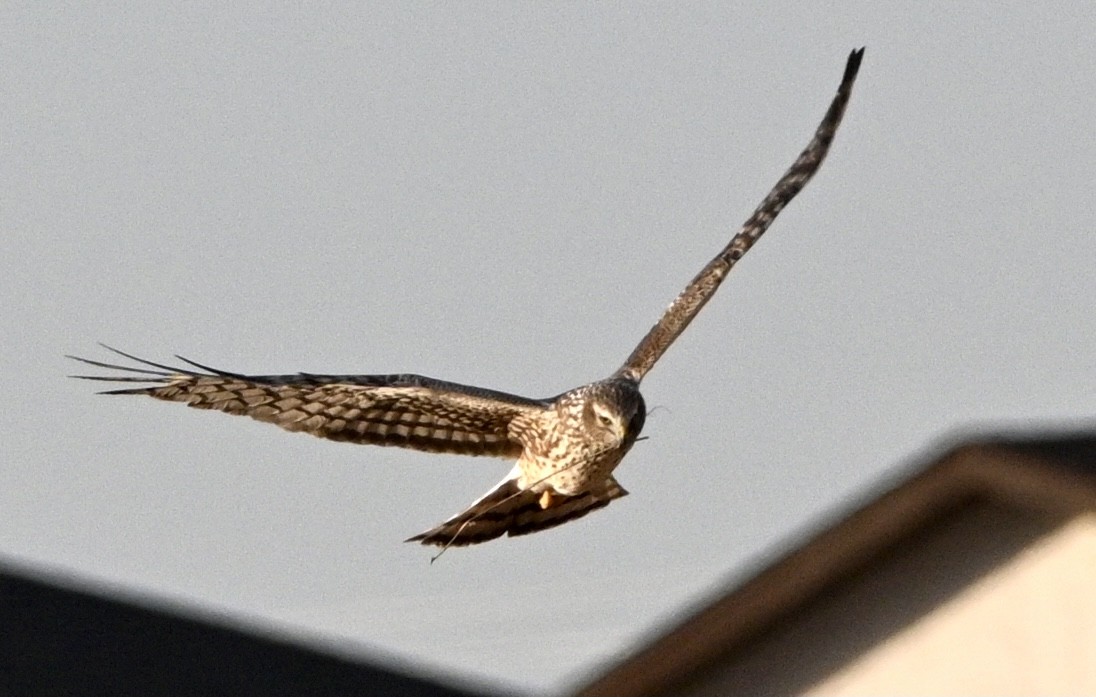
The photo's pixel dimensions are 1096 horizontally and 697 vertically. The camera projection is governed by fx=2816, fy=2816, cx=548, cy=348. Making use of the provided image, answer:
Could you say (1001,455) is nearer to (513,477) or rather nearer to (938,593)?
(938,593)

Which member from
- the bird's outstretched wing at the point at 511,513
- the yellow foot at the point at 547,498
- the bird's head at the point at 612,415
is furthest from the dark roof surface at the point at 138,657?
the bird's head at the point at 612,415

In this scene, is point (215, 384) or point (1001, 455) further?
point (1001, 455)

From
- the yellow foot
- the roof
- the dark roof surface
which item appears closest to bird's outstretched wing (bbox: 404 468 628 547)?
the yellow foot

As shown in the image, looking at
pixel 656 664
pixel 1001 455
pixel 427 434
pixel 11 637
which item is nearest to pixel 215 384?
pixel 427 434

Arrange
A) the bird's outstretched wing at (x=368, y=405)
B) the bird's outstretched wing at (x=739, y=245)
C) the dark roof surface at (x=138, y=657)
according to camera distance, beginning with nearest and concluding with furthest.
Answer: the bird's outstretched wing at (x=368, y=405)
the bird's outstretched wing at (x=739, y=245)
the dark roof surface at (x=138, y=657)

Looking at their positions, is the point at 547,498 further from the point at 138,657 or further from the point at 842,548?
the point at 138,657

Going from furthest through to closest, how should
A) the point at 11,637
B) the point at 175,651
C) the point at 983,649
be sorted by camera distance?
the point at 175,651, the point at 11,637, the point at 983,649

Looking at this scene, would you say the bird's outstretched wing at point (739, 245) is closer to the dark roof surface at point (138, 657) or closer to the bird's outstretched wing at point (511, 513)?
the bird's outstretched wing at point (511, 513)
